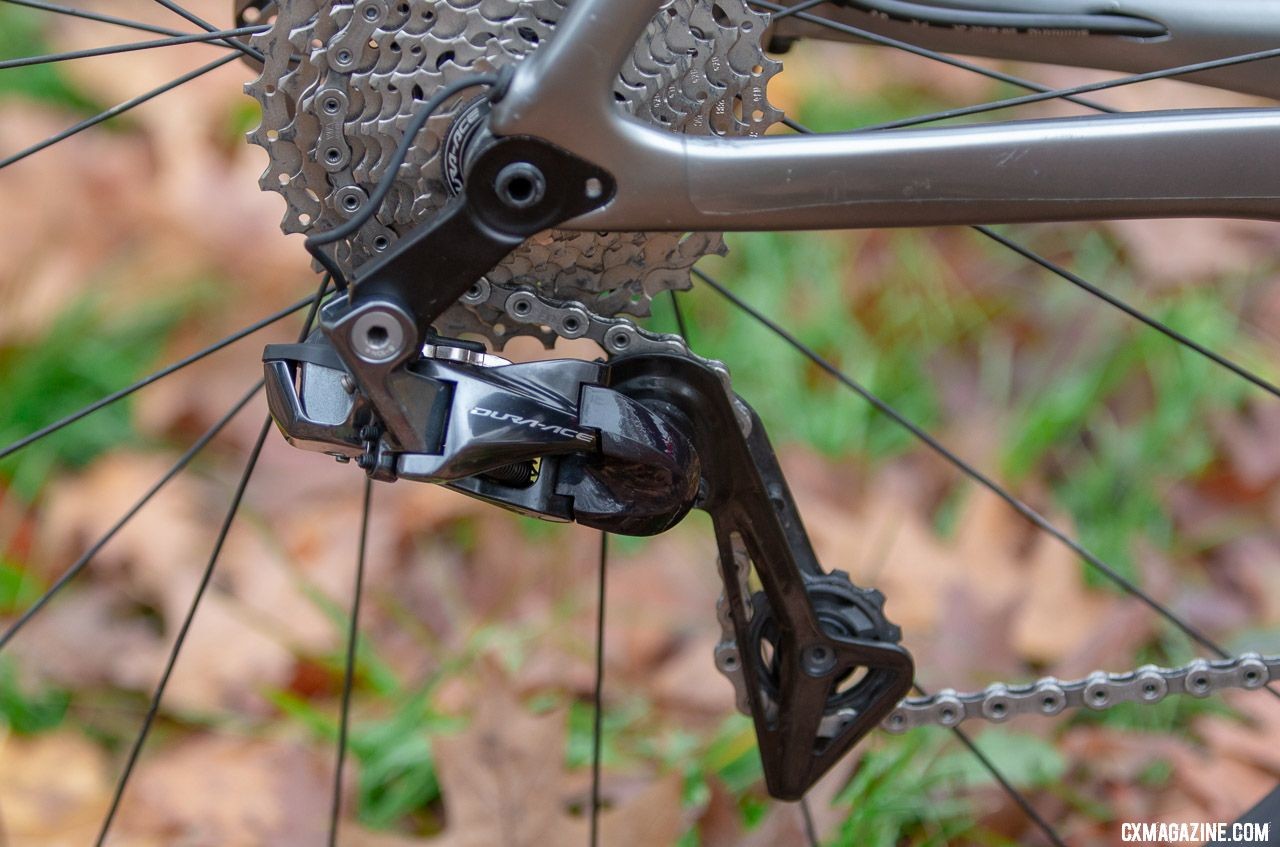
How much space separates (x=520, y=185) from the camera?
0.67 m

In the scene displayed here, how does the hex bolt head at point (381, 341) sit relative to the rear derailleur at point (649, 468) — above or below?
above

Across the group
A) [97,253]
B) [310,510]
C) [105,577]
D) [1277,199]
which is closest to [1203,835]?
[1277,199]

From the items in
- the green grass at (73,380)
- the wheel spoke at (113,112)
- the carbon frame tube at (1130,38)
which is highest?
the carbon frame tube at (1130,38)

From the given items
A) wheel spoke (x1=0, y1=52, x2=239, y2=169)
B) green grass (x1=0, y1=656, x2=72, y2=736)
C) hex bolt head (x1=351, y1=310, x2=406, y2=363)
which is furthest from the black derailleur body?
green grass (x1=0, y1=656, x2=72, y2=736)

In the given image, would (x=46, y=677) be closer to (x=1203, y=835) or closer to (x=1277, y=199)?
(x=1203, y=835)

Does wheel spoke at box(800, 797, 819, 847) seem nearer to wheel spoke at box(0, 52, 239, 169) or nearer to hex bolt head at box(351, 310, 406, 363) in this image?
hex bolt head at box(351, 310, 406, 363)

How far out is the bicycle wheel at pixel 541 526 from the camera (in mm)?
784

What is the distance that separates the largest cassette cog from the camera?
71cm

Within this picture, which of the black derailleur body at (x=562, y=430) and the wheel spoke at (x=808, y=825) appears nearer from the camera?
the black derailleur body at (x=562, y=430)

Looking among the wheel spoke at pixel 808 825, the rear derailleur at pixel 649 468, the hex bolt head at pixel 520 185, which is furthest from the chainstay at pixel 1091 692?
the hex bolt head at pixel 520 185

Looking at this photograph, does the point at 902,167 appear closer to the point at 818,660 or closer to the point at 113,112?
the point at 818,660

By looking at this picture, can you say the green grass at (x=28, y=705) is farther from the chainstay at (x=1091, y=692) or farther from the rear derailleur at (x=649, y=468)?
the chainstay at (x=1091, y=692)

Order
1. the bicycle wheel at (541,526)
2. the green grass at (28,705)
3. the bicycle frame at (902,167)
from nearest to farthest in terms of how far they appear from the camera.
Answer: the bicycle frame at (902,167) → the bicycle wheel at (541,526) → the green grass at (28,705)

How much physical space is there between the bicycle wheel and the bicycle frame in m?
0.07
